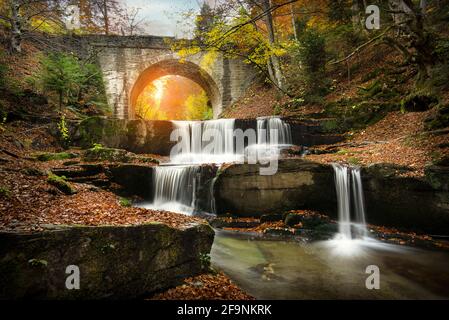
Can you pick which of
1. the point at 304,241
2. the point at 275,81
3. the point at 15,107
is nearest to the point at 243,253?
the point at 304,241

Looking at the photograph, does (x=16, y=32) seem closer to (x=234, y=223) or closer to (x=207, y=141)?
(x=207, y=141)

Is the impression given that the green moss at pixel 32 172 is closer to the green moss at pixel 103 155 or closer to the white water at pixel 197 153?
the green moss at pixel 103 155

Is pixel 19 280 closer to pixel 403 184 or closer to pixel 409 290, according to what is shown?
pixel 409 290

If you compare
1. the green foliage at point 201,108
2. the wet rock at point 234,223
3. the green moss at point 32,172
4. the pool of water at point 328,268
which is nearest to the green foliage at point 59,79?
the green moss at point 32,172

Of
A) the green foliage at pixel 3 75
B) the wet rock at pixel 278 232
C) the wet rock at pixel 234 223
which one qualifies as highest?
the green foliage at pixel 3 75

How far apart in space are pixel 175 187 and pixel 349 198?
5.56 m

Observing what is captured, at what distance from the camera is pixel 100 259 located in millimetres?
3354

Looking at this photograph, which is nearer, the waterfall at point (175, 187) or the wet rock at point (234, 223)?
the wet rock at point (234, 223)

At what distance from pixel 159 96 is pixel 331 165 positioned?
49.3 meters

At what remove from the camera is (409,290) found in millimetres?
4520

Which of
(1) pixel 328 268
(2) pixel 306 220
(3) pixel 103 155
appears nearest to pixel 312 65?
(2) pixel 306 220

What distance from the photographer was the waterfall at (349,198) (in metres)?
7.81

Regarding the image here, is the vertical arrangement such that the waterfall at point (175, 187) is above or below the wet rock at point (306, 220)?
above

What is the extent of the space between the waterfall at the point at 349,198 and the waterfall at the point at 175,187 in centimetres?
457
